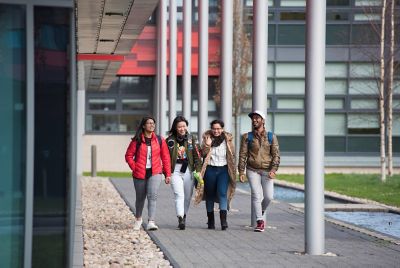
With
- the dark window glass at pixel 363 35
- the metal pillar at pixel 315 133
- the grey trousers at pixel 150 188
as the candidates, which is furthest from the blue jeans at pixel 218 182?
the dark window glass at pixel 363 35

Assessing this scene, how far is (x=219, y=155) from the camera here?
17641mm

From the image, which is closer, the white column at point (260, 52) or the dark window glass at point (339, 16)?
the white column at point (260, 52)

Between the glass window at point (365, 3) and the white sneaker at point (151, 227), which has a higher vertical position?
the glass window at point (365, 3)

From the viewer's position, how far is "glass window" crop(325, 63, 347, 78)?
4853cm

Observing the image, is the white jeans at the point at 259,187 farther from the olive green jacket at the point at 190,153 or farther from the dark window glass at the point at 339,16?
the dark window glass at the point at 339,16

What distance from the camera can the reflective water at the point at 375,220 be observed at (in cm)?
1909

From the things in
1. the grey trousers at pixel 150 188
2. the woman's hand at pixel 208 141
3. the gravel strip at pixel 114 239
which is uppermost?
the woman's hand at pixel 208 141

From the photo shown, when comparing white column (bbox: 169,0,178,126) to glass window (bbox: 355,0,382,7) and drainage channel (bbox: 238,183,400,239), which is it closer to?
drainage channel (bbox: 238,183,400,239)

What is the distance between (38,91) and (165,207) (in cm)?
1501

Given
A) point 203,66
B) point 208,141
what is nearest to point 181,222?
point 208,141

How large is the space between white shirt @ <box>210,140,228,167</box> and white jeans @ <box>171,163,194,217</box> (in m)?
0.49

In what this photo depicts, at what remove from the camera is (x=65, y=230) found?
8898 mm

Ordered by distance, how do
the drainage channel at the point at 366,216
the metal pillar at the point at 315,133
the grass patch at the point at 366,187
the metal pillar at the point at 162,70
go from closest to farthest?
the metal pillar at the point at 315,133 < the drainage channel at the point at 366,216 < the grass patch at the point at 366,187 < the metal pillar at the point at 162,70

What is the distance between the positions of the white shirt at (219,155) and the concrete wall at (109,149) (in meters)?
31.3
